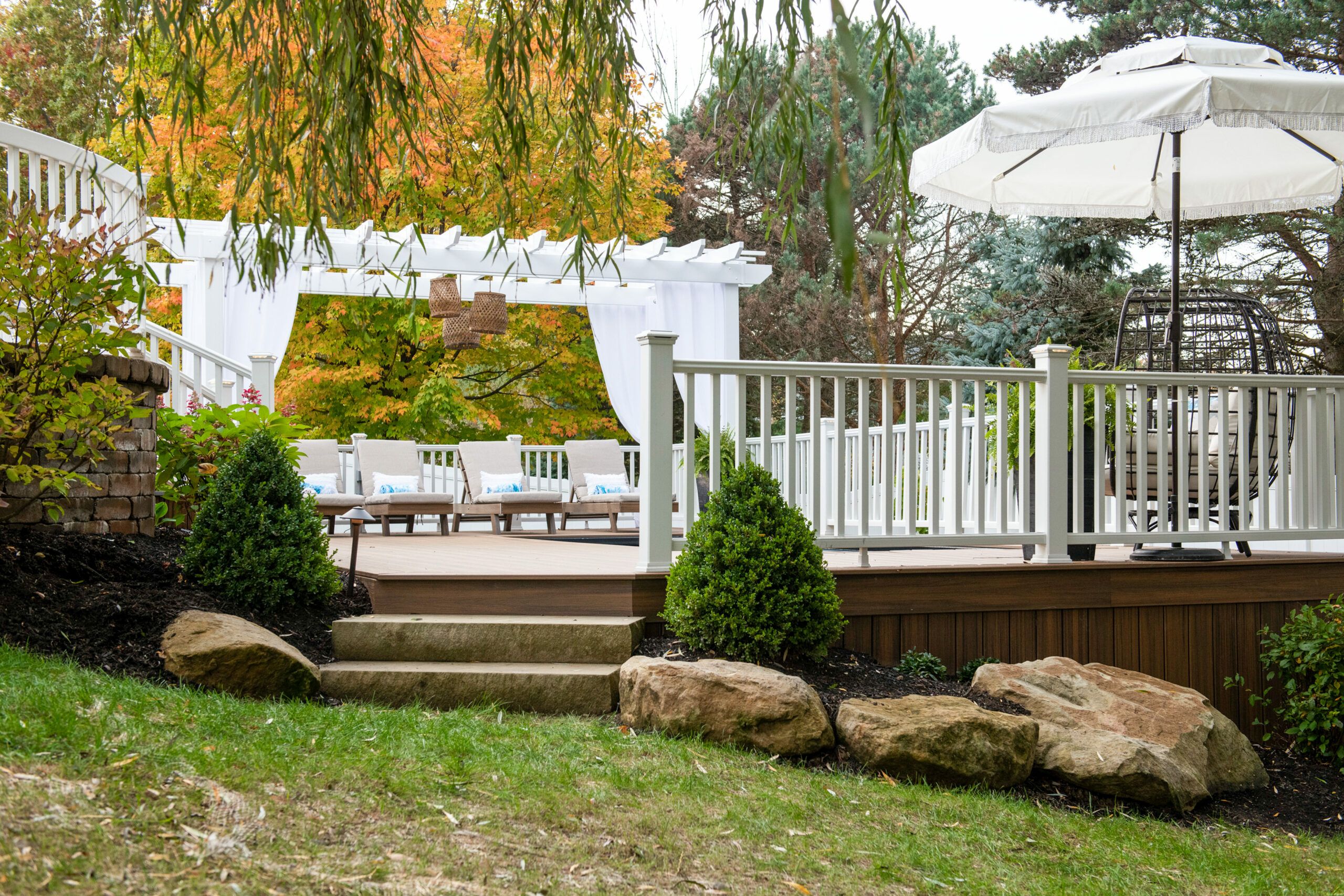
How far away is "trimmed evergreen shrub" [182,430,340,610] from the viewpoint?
4.24 m

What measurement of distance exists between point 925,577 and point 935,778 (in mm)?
1249

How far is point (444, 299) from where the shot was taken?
9109 millimetres

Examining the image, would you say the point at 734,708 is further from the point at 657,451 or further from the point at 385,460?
the point at 385,460

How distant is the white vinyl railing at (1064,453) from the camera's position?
435 cm

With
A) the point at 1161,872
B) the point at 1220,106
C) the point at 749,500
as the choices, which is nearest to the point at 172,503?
the point at 749,500

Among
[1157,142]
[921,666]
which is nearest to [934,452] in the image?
[921,666]

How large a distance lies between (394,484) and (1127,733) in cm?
612

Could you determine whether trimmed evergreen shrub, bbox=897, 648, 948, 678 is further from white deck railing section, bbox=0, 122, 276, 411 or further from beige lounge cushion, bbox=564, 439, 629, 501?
beige lounge cushion, bbox=564, 439, 629, 501

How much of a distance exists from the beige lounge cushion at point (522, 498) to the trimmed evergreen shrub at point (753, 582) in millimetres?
4772

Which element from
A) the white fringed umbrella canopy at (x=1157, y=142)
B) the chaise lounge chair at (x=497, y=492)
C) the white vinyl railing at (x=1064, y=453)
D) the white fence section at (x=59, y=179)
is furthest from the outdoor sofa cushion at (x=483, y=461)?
the white fringed umbrella canopy at (x=1157, y=142)

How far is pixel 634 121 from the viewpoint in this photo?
3.16 metres

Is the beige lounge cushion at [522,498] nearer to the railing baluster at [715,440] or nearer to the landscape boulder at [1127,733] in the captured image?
the railing baluster at [715,440]

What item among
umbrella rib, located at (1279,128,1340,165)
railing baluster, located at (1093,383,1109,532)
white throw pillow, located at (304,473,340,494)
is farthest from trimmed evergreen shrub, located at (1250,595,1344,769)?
white throw pillow, located at (304,473,340,494)

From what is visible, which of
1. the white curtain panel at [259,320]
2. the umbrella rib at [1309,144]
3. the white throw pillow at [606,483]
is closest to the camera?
the umbrella rib at [1309,144]
